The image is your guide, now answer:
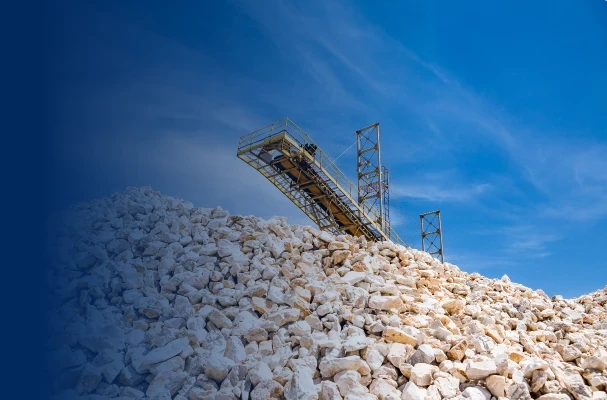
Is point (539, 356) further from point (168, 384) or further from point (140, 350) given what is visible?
point (140, 350)

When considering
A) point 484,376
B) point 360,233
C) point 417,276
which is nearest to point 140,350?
point 484,376

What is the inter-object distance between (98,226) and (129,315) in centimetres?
337

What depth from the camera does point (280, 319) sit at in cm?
745

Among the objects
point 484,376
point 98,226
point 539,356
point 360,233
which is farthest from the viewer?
point 360,233

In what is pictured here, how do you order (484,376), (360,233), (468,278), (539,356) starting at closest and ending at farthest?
(484,376) < (539,356) < (468,278) < (360,233)

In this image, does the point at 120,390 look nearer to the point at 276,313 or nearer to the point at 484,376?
the point at 276,313

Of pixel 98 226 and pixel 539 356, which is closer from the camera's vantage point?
pixel 539 356

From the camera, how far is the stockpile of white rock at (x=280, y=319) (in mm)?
6180

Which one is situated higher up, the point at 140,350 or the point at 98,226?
the point at 98,226

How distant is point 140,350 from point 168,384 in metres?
0.85

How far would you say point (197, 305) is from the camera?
25.5 feet

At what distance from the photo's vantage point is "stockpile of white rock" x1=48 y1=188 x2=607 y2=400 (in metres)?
6.18

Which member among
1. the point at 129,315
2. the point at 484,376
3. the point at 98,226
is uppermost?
the point at 98,226

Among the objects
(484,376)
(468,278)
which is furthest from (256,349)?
(468,278)
